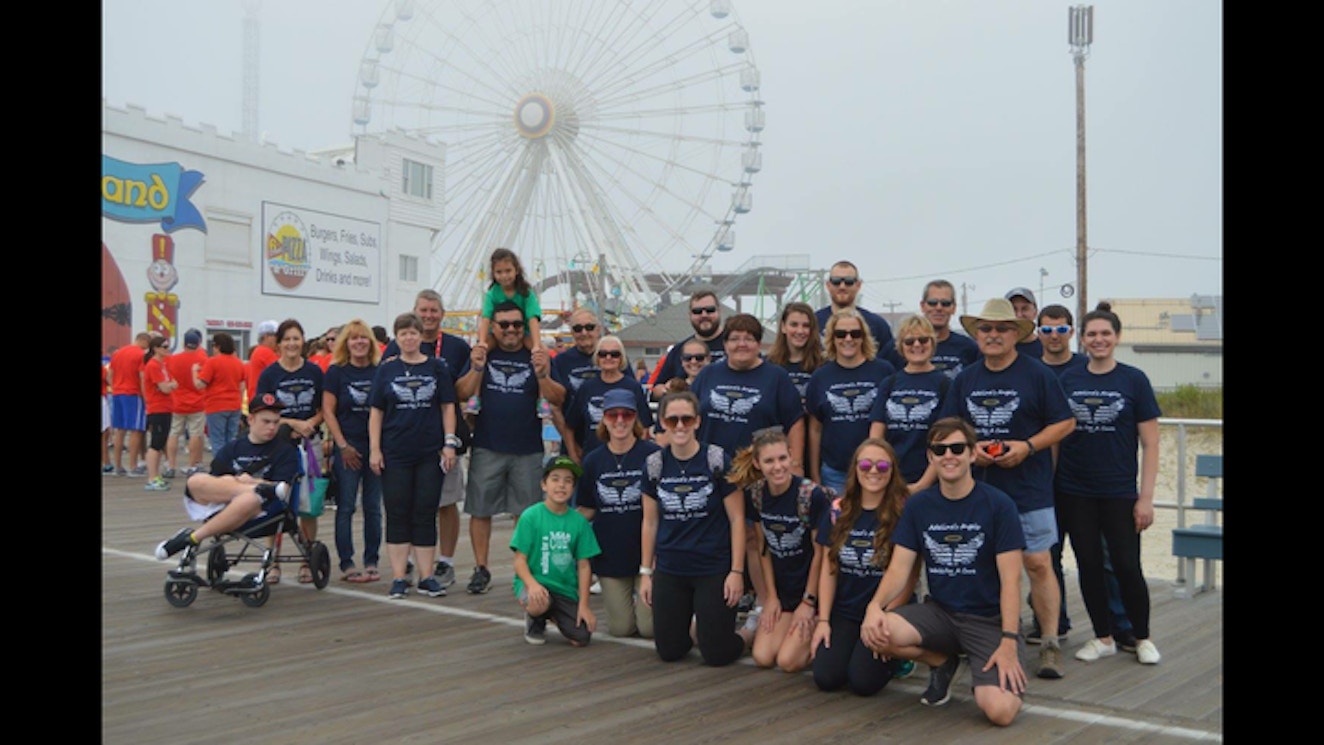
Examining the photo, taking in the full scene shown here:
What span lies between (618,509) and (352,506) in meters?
2.34

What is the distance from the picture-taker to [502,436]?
702 centimetres

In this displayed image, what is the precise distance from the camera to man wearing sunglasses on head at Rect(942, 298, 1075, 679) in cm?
512

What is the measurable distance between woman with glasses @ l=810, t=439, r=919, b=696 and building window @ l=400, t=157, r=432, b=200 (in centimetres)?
3175

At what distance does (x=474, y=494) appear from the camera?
701 centimetres

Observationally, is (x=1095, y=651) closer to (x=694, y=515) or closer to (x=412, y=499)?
(x=694, y=515)

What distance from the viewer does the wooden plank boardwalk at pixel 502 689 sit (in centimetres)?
418

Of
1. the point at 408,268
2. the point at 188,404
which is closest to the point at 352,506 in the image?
the point at 188,404

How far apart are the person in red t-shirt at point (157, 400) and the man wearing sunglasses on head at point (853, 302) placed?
8.91 meters

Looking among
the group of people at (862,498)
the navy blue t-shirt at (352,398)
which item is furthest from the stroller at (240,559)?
the navy blue t-shirt at (352,398)

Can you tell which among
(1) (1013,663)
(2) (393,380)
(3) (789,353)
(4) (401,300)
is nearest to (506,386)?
(2) (393,380)

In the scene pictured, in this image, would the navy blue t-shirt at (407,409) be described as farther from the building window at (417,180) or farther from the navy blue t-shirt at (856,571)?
the building window at (417,180)

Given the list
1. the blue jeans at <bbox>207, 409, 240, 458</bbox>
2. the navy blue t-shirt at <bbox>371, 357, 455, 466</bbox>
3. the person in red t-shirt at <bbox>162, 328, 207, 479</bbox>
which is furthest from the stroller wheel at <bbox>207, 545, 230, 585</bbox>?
the person in red t-shirt at <bbox>162, 328, 207, 479</bbox>
